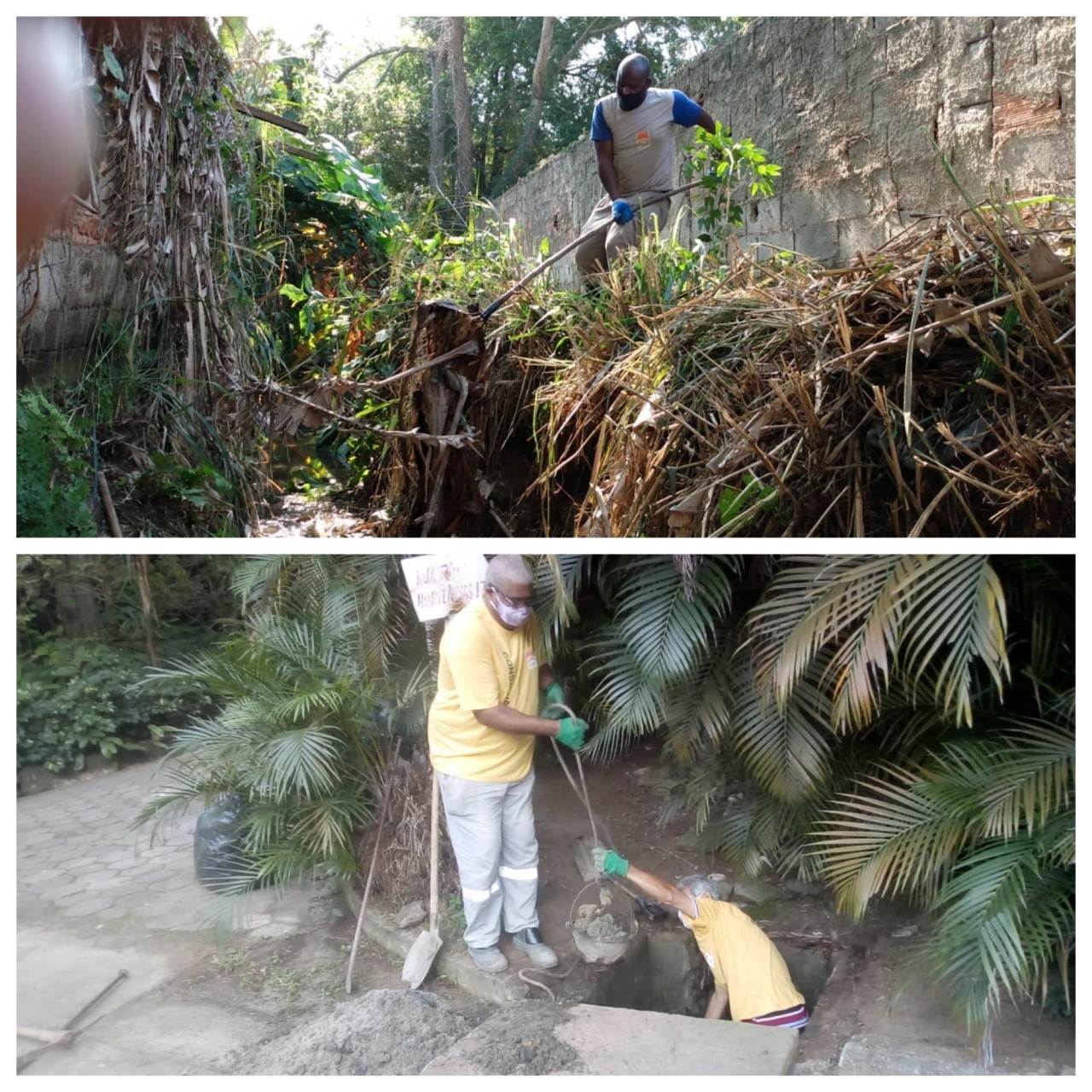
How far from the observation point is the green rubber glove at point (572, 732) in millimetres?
1458

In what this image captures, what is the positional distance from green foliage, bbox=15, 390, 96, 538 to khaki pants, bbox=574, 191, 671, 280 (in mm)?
1798

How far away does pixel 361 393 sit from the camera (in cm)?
307

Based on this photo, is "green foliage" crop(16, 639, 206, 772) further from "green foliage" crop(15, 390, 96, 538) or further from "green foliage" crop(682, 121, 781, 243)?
"green foliage" crop(682, 121, 781, 243)

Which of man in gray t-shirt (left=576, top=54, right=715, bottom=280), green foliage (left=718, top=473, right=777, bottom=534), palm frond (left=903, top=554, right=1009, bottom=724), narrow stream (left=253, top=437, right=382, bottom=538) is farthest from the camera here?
man in gray t-shirt (left=576, top=54, right=715, bottom=280)

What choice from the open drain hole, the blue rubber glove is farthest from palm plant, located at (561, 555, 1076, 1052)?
the blue rubber glove

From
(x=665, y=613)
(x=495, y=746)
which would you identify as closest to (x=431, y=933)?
(x=495, y=746)

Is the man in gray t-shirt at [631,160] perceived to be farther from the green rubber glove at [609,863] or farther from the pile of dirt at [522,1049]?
the pile of dirt at [522,1049]

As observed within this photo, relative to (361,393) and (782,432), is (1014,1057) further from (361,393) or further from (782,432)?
(361,393)

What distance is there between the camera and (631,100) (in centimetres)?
305

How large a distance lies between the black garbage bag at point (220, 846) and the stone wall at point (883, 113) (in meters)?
1.90

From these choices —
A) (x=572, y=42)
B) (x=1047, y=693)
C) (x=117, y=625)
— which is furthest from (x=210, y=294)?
(x=1047, y=693)

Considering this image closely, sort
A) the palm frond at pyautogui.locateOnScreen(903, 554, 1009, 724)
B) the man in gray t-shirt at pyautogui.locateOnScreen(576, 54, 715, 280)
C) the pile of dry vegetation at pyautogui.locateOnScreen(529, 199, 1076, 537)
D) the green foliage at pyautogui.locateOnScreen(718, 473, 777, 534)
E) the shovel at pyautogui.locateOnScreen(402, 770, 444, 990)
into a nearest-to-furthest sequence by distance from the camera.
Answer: the palm frond at pyautogui.locateOnScreen(903, 554, 1009, 724) < the shovel at pyautogui.locateOnScreen(402, 770, 444, 990) < the pile of dry vegetation at pyautogui.locateOnScreen(529, 199, 1076, 537) < the green foliage at pyautogui.locateOnScreen(718, 473, 777, 534) < the man in gray t-shirt at pyautogui.locateOnScreen(576, 54, 715, 280)

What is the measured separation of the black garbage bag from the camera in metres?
1.47

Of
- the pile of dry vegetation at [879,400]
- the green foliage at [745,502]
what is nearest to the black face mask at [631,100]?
the pile of dry vegetation at [879,400]
